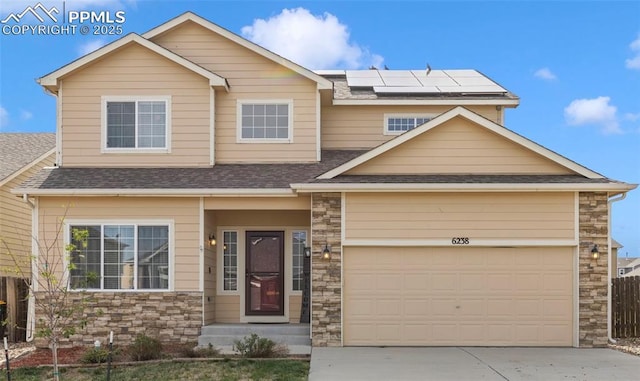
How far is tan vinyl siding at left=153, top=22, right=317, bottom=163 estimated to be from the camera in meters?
15.8

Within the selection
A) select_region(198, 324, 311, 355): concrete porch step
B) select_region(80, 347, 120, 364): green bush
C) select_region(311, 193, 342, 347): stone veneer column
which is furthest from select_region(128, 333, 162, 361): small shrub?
select_region(311, 193, 342, 347): stone veneer column

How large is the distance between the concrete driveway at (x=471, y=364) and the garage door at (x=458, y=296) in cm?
39

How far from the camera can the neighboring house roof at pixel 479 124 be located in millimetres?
13875

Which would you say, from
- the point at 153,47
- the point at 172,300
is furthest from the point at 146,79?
the point at 172,300

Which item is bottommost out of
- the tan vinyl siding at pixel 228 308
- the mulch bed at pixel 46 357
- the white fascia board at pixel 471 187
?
the mulch bed at pixel 46 357

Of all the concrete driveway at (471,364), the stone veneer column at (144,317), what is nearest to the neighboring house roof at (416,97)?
the stone veneer column at (144,317)

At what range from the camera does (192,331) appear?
14.3m

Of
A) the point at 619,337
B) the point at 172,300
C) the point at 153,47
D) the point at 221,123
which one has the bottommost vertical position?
the point at 619,337

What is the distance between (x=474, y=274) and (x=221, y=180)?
5359 mm

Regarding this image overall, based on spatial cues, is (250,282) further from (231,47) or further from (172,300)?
(231,47)

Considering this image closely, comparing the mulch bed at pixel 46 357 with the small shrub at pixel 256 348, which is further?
the mulch bed at pixel 46 357

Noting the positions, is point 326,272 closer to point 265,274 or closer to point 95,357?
point 265,274

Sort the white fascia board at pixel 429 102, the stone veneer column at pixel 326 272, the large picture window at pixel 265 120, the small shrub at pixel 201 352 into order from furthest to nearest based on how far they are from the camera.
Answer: the white fascia board at pixel 429 102, the large picture window at pixel 265 120, the stone veneer column at pixel 326 272, the small shrub at pixel 201 352

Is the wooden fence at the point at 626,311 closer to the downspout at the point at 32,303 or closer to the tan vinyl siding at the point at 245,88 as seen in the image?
the tan vinyl siding at the point at 245,88
